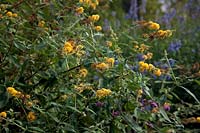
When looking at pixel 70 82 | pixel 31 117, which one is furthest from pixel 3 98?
pixel 70 82

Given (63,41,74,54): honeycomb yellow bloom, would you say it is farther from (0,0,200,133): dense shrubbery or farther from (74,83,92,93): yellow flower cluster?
(74,83,92,93): yellow flower cluster

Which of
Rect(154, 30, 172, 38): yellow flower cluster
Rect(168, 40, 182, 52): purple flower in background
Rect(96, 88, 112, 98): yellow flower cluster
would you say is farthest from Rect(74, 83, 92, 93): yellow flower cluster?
Rect(168, 40, 182, 52): purple flower in background

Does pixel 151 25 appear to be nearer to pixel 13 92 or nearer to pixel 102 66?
pixel 102 66

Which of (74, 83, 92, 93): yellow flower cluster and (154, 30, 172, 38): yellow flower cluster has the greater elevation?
(154, 30, 172, 38): yellow flower cluster

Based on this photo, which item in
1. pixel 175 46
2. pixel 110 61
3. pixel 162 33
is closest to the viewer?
pixel 110 61

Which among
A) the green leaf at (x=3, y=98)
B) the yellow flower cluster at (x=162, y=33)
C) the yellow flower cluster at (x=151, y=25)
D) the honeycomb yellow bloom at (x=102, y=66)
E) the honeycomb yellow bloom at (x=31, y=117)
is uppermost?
the yellow flower cluster at (x=151, y=25)

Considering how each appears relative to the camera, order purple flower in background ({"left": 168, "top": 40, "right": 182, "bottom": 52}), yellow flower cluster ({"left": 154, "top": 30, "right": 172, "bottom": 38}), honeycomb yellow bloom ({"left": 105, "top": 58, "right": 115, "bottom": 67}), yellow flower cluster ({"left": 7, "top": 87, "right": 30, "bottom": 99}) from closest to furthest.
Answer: yellow flower cluster ({"left": 7, "top": 87, "right": 30, "bottom": 99}) → honeycomb yellow bloom ({"left": 105, "top": 58, "right": 115, "bottom": 67}) → yellow flower cluster ({"left": 154, "top": 30, "right": 172, "bottom": 38}) → purple flower in background ({"left": 168, "top": 40, "right": 182, "bottom": 52})

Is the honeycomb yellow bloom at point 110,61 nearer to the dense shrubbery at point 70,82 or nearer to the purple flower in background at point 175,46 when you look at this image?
the dense shrubbery at point 70,82

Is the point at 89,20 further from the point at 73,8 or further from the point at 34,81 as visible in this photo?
the point at 34,81

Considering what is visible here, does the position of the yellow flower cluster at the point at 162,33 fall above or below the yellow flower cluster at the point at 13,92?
above

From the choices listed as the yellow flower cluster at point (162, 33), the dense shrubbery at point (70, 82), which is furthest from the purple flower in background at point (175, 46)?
the yellow flower cluster at point (162, 33)

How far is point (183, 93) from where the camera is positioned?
3.98 m

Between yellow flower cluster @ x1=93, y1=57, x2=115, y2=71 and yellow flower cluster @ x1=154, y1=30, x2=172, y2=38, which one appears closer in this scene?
yellow flower cluster @ x1=93, y1=57, x2=115, y2=71

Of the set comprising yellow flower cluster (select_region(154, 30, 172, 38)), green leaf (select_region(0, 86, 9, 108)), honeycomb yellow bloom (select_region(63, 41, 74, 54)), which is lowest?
green leaf (select_region(0, 86, 9, 108))
